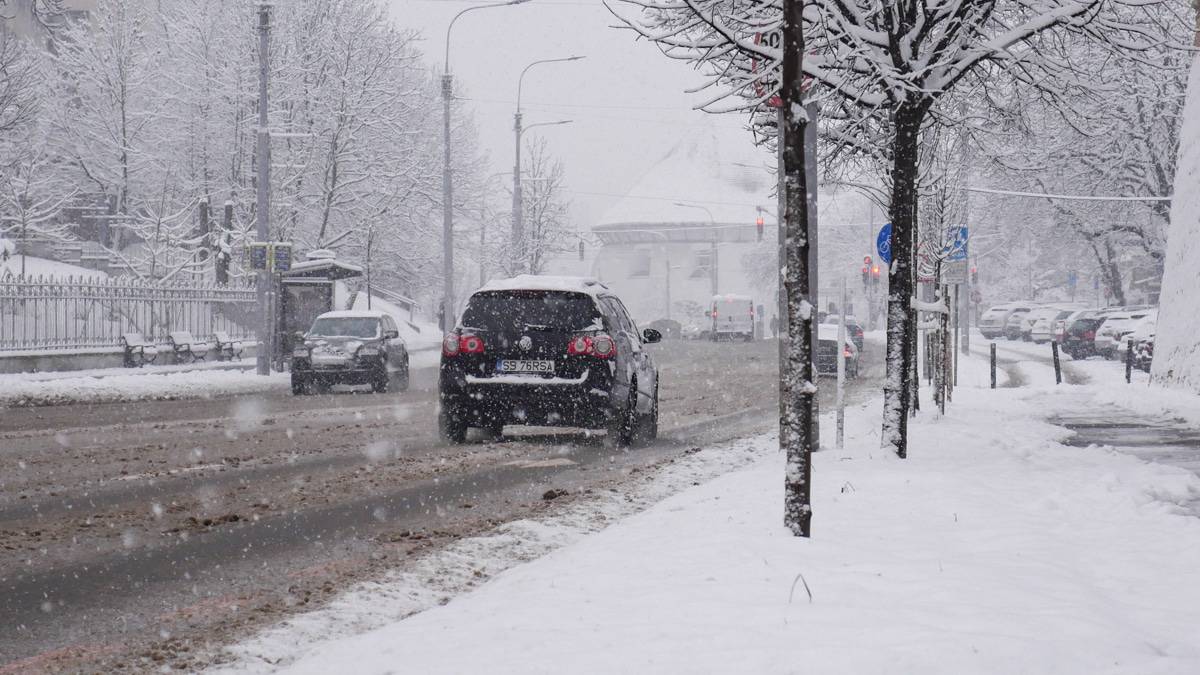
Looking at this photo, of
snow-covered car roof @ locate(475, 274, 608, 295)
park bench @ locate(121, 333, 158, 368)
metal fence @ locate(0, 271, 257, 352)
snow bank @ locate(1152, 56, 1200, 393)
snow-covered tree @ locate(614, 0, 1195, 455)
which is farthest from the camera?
park bench @ locate(121, 333, 158, 368)

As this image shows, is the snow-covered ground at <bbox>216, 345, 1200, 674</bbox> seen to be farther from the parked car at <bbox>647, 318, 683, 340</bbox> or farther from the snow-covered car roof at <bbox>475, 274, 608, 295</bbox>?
the parked car at <bbox>647, 318, 683, 340</bbox>

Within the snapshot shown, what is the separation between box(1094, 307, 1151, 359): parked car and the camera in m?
42.3

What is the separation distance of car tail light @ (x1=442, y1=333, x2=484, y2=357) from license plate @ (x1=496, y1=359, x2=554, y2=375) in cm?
26

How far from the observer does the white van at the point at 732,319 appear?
79.4 meters

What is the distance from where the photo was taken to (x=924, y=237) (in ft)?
69.9

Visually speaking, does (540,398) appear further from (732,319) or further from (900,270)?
(732,319)

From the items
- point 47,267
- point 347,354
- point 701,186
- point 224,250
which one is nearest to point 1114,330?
point 347,354

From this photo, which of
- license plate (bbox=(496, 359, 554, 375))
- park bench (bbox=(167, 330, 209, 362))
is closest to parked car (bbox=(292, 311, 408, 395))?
park bench (bbox=(167, 330, 209, 362))

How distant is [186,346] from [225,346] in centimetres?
219

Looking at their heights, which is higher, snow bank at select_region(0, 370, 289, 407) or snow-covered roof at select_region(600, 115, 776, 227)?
snow-covered roof at select_region(600, 115, 776, 227)

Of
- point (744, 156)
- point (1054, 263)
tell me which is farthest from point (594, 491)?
point (744, 156)

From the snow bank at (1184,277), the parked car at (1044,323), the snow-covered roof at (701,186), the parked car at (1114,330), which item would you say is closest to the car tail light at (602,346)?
the snow bank at (1184,277)

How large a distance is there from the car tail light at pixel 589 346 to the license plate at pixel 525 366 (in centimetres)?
26

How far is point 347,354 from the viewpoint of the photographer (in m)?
26.2
